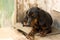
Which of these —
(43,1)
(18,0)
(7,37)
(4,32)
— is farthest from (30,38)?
(18,0)

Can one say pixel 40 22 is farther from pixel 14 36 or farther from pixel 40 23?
pixel 14 36

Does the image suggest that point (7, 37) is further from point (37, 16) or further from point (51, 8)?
point (51, 8)

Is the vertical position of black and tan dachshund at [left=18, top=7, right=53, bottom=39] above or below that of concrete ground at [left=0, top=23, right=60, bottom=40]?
above

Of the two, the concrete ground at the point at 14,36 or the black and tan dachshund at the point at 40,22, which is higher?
the black and tan dachshund at the point at 40,22

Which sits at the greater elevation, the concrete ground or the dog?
the dog

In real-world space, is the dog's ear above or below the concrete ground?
above

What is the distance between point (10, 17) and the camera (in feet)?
4.96

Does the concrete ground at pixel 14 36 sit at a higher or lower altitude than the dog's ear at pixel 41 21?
lower

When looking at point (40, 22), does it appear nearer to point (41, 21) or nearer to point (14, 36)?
point (41, 21)

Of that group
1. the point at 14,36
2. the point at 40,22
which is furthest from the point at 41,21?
the point at 14,36

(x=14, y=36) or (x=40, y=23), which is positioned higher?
(x=40, y=23)

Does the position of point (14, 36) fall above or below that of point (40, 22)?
below

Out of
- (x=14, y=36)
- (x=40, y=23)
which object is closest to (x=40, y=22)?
(x=40, y=23)

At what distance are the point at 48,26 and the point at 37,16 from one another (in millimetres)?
106
